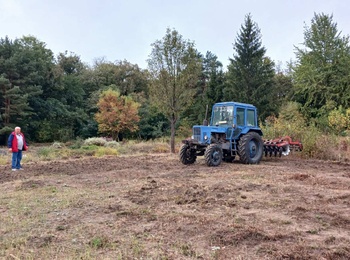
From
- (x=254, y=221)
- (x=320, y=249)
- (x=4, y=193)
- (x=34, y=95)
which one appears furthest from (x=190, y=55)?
(x=34, y=95)

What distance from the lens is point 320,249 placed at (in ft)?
11.8

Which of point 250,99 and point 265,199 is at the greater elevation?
point 250,99

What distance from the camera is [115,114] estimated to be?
28891mm

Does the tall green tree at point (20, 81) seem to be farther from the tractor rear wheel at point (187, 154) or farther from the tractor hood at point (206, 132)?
the tractor hood at point (206, 132)

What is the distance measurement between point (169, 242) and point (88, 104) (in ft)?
104

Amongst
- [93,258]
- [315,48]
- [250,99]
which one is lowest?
[93,258]

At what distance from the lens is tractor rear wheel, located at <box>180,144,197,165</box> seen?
458 inches

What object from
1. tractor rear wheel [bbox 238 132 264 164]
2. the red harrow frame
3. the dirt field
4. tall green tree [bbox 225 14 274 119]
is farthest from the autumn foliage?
the dirt field

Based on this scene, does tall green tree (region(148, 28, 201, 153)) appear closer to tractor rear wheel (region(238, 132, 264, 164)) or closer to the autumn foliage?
tractor rear wheel (region(238, 132, 264, 164))

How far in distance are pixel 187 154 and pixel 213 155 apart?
1.21 metres

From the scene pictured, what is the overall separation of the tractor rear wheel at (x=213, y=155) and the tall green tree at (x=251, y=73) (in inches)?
706

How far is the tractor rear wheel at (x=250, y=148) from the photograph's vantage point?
11352 millimetres

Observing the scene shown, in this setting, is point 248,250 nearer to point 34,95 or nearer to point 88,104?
point 34,95

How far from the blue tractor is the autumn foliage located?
1788cm
